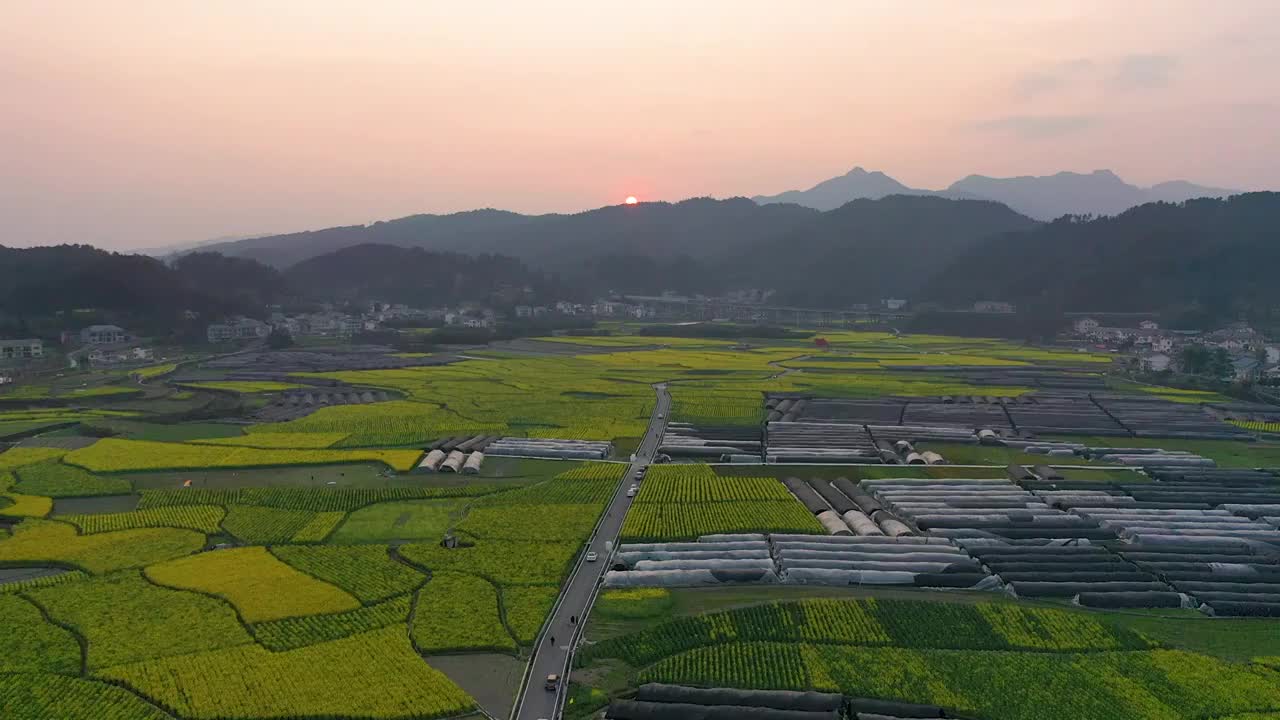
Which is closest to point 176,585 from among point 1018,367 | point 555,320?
point 1018,367

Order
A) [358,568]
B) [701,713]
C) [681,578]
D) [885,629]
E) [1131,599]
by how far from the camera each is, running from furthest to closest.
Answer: [358,568], [681,578], [1131,599], [885,629], [701,713]

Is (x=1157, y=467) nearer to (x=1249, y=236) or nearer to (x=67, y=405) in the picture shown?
(x=67, y=405)

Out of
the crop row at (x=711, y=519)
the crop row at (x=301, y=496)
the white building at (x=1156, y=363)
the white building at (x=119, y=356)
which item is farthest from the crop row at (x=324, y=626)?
the white building at (x=1156, y=363)

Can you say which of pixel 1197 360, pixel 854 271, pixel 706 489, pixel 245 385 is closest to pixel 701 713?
pixel 706 489

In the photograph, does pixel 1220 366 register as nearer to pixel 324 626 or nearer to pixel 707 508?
pixel 707 508

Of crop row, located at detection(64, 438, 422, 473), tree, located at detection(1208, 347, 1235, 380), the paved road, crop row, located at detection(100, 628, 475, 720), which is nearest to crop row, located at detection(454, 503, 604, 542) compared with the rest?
the paved road

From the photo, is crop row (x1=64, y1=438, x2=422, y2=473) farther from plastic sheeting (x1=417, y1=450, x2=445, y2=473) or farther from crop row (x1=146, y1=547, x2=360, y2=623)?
crop row (x1=146, y1=547, x2=360, y2=623)

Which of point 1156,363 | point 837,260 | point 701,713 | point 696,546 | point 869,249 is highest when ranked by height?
point 869,249
